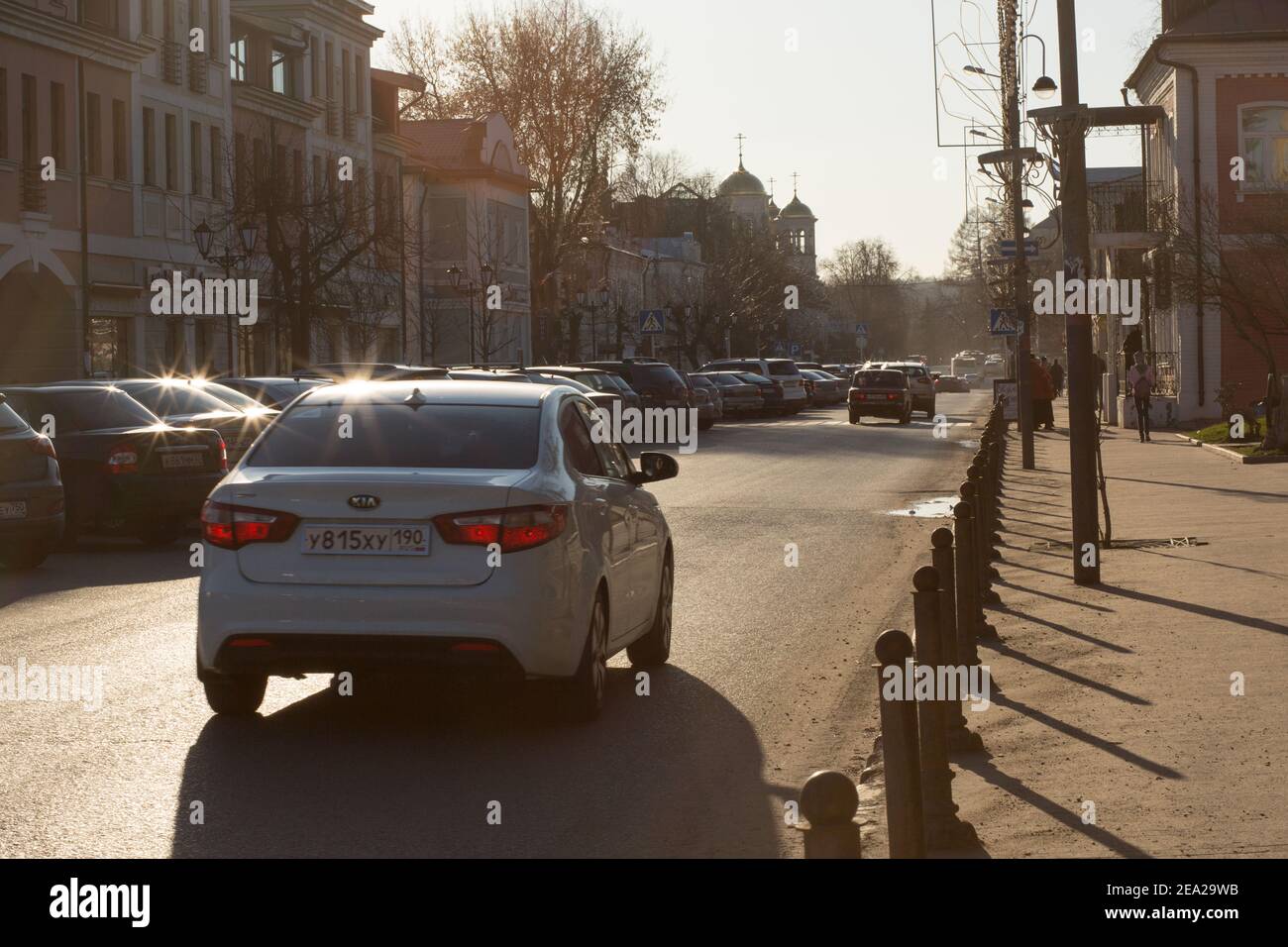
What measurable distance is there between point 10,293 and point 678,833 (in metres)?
32.9

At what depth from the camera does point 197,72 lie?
150 ft

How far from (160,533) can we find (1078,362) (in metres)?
8.94

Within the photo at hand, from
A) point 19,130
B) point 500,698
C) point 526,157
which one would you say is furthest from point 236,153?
point 500,698

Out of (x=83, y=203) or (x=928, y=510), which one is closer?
(x=928, y=510)

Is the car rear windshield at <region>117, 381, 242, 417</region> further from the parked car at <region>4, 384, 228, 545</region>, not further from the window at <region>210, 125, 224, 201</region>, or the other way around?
the window at <region>210, 125, 224, 201</region>

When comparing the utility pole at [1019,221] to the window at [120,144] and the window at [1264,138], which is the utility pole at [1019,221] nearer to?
the window at [1264,138]

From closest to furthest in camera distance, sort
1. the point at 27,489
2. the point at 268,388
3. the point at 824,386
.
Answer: the point at 27,489 → the point at 268,388 → the point at 824,386

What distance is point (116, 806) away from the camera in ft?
23.5

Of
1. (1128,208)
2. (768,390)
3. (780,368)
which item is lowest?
(768,390)

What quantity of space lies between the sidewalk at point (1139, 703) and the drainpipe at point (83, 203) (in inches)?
960

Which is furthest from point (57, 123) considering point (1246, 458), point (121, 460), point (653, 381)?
point (1246, 458)

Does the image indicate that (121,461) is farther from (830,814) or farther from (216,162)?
(216,162)

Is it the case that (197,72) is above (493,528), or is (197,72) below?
above
